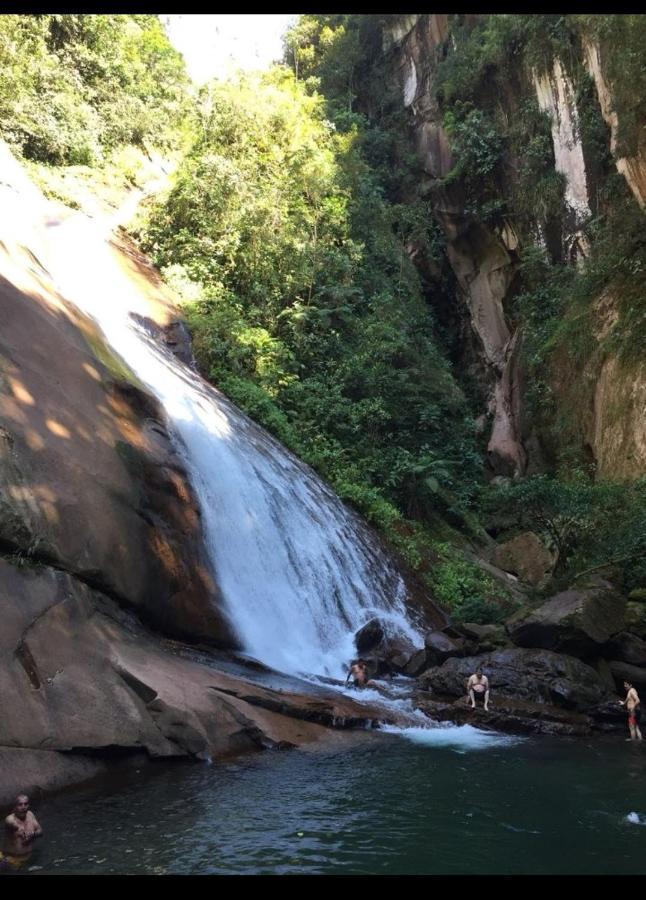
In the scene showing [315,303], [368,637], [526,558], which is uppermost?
[315,303]

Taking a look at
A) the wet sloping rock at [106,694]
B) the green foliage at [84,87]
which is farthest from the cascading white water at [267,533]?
the green foliage at [84,87]

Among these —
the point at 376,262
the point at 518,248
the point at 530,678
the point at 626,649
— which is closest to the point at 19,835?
the point at 530,678

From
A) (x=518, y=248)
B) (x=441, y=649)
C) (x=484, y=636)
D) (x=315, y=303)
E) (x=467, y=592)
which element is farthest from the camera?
(x=518, y=248)

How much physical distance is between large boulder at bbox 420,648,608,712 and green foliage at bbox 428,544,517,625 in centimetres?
316

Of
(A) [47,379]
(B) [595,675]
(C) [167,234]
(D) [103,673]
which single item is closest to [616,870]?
(D) [103,673]

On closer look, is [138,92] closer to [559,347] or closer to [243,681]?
[559,347]

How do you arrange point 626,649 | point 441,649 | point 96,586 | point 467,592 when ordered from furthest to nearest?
1. point 467,592
2. point 626,649
3. point 441,649
4. point 96,586

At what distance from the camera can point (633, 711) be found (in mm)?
11891

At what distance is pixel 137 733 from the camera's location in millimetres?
8219

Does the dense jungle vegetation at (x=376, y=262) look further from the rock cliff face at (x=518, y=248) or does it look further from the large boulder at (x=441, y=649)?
the large boulder at (x=441, y=649)

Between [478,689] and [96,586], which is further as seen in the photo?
[478,689]

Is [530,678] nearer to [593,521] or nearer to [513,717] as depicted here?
[513,717]

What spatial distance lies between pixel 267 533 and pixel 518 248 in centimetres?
1683

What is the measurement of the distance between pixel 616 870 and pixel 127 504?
780 centimetres
